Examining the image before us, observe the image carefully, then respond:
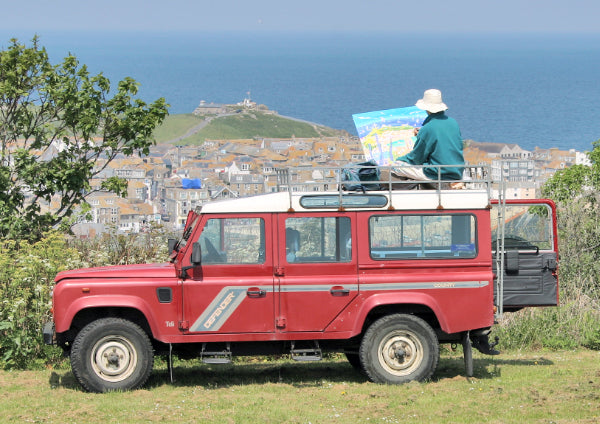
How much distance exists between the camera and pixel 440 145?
9.61m

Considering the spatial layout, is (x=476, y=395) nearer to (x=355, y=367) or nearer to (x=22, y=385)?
(x=355, y=367)

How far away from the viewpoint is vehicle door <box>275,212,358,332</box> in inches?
352

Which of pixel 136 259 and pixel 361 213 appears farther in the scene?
pixel 136 259

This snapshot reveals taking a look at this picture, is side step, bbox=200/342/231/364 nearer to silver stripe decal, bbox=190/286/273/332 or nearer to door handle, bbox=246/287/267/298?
silver stripe decal, bbox=190/286/273/332

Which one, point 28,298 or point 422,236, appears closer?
point 422,236

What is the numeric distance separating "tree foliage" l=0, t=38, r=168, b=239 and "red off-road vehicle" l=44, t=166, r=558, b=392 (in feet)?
19.4

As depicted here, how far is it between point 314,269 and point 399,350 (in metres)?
1.30

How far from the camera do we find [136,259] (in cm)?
1381

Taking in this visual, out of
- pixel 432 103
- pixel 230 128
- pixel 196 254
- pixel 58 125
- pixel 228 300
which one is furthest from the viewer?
pixel 230 128

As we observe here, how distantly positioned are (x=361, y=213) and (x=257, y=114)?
533 ft

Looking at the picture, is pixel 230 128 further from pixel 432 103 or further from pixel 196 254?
pixel 196 254

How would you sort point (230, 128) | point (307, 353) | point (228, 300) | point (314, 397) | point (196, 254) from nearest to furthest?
1. point (196, 254)
2. point (314, 397)
3. point (228, 300)
4. point (307, 353)
5. point (230, 128)

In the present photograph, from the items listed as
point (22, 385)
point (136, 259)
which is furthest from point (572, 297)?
point (22, 385)

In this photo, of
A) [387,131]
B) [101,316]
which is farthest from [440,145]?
[101,316]
